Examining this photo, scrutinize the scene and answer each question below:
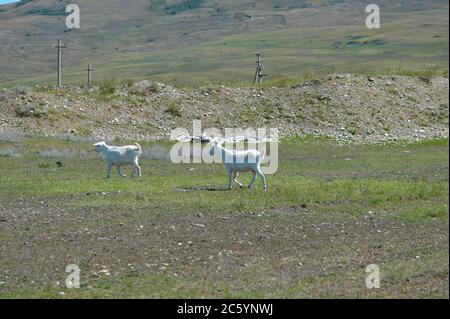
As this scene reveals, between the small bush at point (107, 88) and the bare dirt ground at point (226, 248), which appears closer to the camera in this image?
the bare dirt ground at point (226, 248)

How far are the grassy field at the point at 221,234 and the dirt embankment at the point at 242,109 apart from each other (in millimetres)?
14224

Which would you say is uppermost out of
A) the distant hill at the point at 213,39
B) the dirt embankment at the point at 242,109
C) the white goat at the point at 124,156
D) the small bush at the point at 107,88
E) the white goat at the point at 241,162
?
the white goat at the point at 241,162

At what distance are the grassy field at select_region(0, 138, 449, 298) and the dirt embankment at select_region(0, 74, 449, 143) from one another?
14.2m

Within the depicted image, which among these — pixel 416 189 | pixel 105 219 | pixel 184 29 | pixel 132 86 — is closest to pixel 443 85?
pixel 132 86

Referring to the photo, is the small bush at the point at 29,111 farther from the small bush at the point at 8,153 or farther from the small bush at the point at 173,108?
the small bush at the point at 8,153

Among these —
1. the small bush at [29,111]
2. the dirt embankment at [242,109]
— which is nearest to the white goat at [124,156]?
the dirt embankment at [242,109]

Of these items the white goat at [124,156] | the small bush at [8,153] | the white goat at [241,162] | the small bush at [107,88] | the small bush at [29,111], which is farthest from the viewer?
the small bush at [107,88]

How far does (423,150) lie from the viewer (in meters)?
36.0

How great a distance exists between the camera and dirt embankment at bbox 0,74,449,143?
40.8 m

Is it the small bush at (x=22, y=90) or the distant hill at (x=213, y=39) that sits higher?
the small bush at (x=22, y=90)

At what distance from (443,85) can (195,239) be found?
38205 mm

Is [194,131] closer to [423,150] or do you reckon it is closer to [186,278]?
[423,150]

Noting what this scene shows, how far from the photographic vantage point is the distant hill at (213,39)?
108250 millimetres

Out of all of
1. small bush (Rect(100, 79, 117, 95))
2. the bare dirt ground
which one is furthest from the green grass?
small bush (Rect(100, 79, 117, 95))
